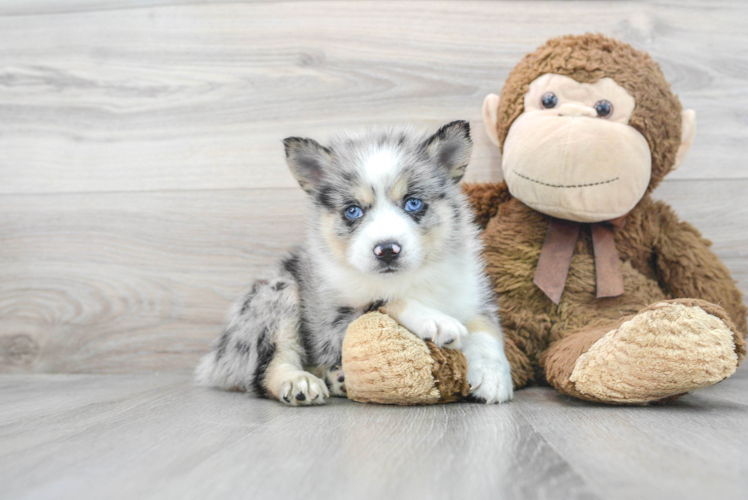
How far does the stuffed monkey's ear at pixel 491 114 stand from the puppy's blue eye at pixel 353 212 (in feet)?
2.72

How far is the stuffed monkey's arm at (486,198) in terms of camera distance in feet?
7.84

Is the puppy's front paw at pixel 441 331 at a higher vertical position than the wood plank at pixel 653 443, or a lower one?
higher

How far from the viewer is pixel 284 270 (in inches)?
88.6

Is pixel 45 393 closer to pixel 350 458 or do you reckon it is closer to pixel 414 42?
pixel 350 458

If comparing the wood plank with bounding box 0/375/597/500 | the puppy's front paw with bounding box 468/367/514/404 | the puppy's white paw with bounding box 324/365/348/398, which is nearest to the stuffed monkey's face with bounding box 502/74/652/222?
the puppy's front paw with bounding box 468/367/514/404

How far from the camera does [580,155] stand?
1.94 m

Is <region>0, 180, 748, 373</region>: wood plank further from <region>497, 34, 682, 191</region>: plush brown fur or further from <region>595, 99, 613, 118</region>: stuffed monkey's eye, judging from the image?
<region>595, 99, 613, 118</region>: stuffed monkey's eye

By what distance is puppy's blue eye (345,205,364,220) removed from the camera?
6.10 ft

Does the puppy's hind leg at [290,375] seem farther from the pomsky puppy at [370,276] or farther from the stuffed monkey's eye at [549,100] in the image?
the stuffed monkey's eye at [549,100]

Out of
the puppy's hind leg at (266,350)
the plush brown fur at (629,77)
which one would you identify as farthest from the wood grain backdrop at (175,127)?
the puppy's hind leg at (266,350)

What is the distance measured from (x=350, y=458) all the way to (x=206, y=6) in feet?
7.56

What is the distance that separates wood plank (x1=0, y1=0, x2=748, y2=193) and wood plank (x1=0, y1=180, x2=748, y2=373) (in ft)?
0.33

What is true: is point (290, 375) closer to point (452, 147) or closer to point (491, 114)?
point (452, 147)

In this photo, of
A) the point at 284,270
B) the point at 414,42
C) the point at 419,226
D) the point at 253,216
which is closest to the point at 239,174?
the point at 253,216
